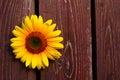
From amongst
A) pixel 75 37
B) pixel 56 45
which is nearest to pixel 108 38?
pixel 75 37

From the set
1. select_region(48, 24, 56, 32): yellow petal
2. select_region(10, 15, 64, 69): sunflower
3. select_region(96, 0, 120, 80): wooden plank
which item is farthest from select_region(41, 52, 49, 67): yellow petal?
select_region(96, 0, 120, 80): wooden plank

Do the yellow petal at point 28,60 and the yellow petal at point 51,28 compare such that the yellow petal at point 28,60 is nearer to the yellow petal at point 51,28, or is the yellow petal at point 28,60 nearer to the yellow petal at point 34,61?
the yellow petal at point 34,61

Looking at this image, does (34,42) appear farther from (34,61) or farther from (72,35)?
(72,35)

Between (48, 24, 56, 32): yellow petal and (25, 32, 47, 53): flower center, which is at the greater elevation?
(48, 24, 56, 32): yellow petal

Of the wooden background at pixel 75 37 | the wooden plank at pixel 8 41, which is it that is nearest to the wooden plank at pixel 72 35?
the wooden background at pixel 75 37

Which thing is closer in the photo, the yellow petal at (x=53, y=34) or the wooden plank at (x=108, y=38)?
the yellow petal at (x=53, y=34)

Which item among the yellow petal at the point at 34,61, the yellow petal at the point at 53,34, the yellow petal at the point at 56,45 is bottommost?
the yellow petal at the point at 34,61

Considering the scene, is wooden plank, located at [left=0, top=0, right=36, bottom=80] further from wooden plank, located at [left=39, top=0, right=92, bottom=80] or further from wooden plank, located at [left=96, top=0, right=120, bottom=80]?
wooden plank, located at [left=96, top=0, right=120, bottom=80]

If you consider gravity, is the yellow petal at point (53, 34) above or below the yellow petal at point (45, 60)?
above
